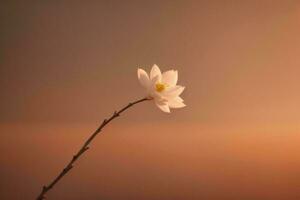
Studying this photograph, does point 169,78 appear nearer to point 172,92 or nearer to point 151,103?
point 172,92

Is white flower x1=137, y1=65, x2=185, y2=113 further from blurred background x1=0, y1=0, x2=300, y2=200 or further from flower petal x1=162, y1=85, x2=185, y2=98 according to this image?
blurred background x1=0, y1=0, x2=300, y2=200

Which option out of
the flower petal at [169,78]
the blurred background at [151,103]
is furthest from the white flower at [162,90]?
the blurred background at [151,103]

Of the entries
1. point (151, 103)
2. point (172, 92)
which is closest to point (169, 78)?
point (172, 92)

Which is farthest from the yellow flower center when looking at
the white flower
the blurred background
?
the blurred background

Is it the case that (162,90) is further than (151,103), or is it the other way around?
(151,103)

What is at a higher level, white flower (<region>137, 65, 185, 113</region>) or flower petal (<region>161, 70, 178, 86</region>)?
flower petal (<region>161, 70, 178, 86</region>)

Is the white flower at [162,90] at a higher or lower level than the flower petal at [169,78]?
lower

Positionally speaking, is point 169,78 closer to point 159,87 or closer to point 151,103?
point 159,87

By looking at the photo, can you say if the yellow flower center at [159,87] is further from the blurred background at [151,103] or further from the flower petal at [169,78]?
the blurred background at [151,103]

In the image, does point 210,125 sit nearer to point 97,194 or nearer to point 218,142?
point 218,142
